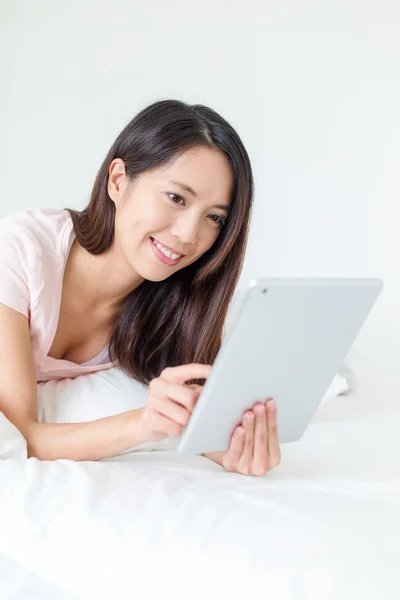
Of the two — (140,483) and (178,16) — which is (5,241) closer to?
(140,483)

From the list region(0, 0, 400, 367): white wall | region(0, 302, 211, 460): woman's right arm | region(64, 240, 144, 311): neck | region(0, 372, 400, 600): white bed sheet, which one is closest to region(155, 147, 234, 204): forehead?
region(64, 240, 144, 311): neck

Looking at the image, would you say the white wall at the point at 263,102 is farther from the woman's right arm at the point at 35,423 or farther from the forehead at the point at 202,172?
the woman's right arm at the point at 35,423

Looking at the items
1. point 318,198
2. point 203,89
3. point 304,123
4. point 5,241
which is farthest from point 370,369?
point 5,241

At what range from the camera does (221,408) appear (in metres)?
1.06

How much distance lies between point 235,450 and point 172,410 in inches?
6.2

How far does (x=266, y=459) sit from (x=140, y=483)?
219 millimetres

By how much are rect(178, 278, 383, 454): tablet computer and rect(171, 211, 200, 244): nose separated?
1.21ft

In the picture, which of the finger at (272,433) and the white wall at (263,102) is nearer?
the finger at (272,433)

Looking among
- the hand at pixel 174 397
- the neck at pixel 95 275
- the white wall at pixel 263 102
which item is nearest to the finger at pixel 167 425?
the hand at pixel 174 397

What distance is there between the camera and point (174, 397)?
1.07 metres

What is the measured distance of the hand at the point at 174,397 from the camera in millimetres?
1062

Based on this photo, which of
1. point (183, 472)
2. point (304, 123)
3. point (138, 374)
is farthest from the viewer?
point (304, 123)

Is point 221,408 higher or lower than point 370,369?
higher

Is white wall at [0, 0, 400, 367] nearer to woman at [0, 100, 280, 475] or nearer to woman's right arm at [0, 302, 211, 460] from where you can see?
woman at [0, 100, 280, 475]
